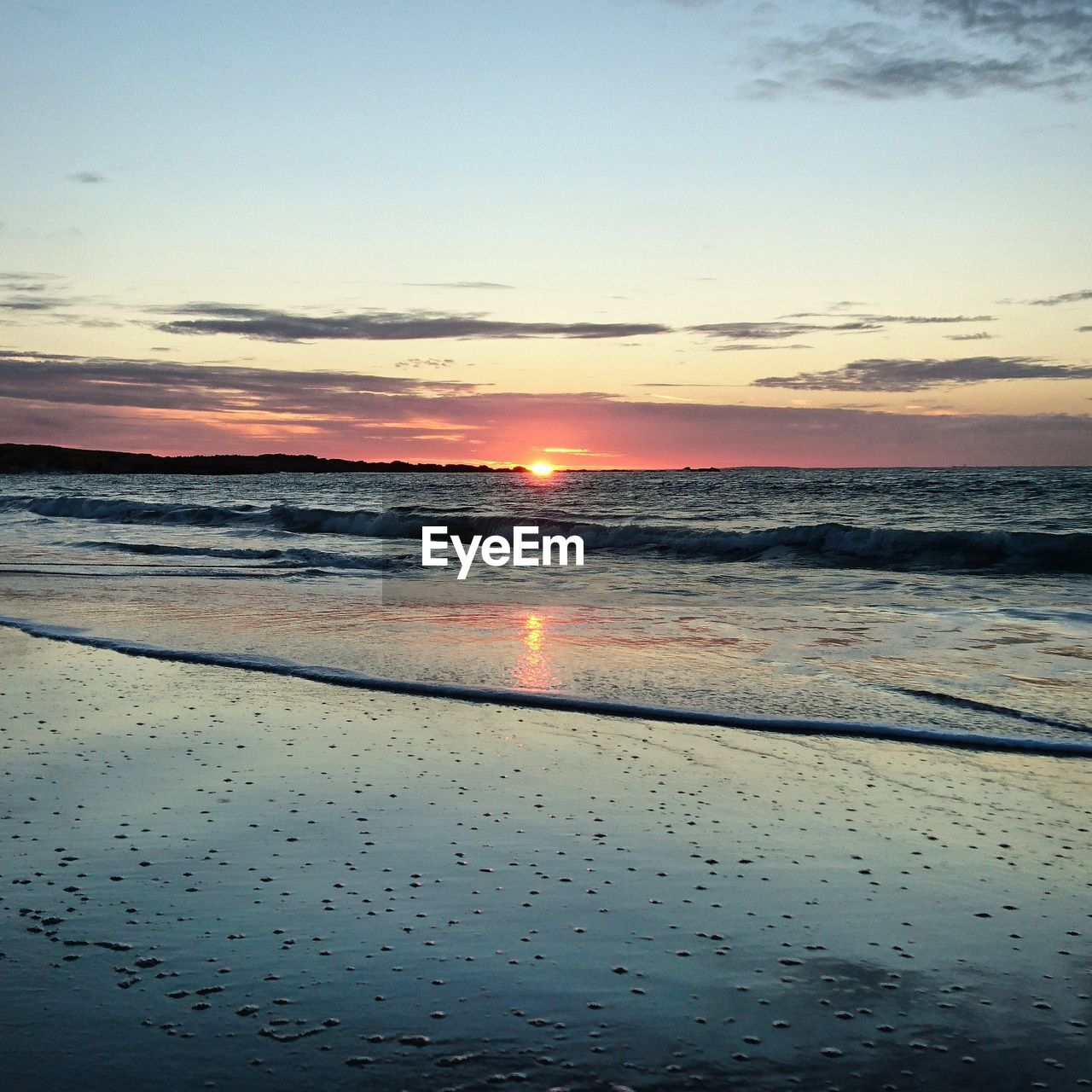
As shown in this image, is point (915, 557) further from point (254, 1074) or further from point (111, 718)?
point (254, 1074)

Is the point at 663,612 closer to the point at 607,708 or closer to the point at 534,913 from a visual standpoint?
the point at 607,708

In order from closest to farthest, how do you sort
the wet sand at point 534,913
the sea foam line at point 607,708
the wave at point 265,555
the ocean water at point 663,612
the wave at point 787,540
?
the wet sand at point 534,913
the sea foam line at point 607,708
the ocean water at point 663,612
the wave at point 265,555
the wave at point 787,540

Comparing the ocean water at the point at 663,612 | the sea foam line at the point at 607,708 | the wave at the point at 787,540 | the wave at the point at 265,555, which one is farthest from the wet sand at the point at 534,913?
the wave at the point at 787,540

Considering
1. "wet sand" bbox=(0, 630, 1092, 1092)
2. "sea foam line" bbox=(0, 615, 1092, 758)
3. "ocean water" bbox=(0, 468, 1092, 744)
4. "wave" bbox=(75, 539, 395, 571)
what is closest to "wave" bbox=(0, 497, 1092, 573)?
"ocean water" bbox=(0, 468, 1092, 744)

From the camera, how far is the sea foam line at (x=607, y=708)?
21.1 ft

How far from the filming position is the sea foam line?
6.42 meters

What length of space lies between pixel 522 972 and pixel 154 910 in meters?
1.36

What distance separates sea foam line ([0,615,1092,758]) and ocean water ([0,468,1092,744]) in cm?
13

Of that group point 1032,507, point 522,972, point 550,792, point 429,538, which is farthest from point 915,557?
point 522,972

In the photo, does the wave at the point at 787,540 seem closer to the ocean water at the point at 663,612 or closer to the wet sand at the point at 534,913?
the ocean water at the point at 663,612

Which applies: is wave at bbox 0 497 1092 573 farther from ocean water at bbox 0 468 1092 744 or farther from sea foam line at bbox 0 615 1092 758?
sea foam line at bbox 0 615 1092 758

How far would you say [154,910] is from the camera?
3684 millimetres

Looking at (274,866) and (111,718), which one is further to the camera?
(111,718)

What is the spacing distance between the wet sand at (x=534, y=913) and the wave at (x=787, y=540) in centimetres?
1822
